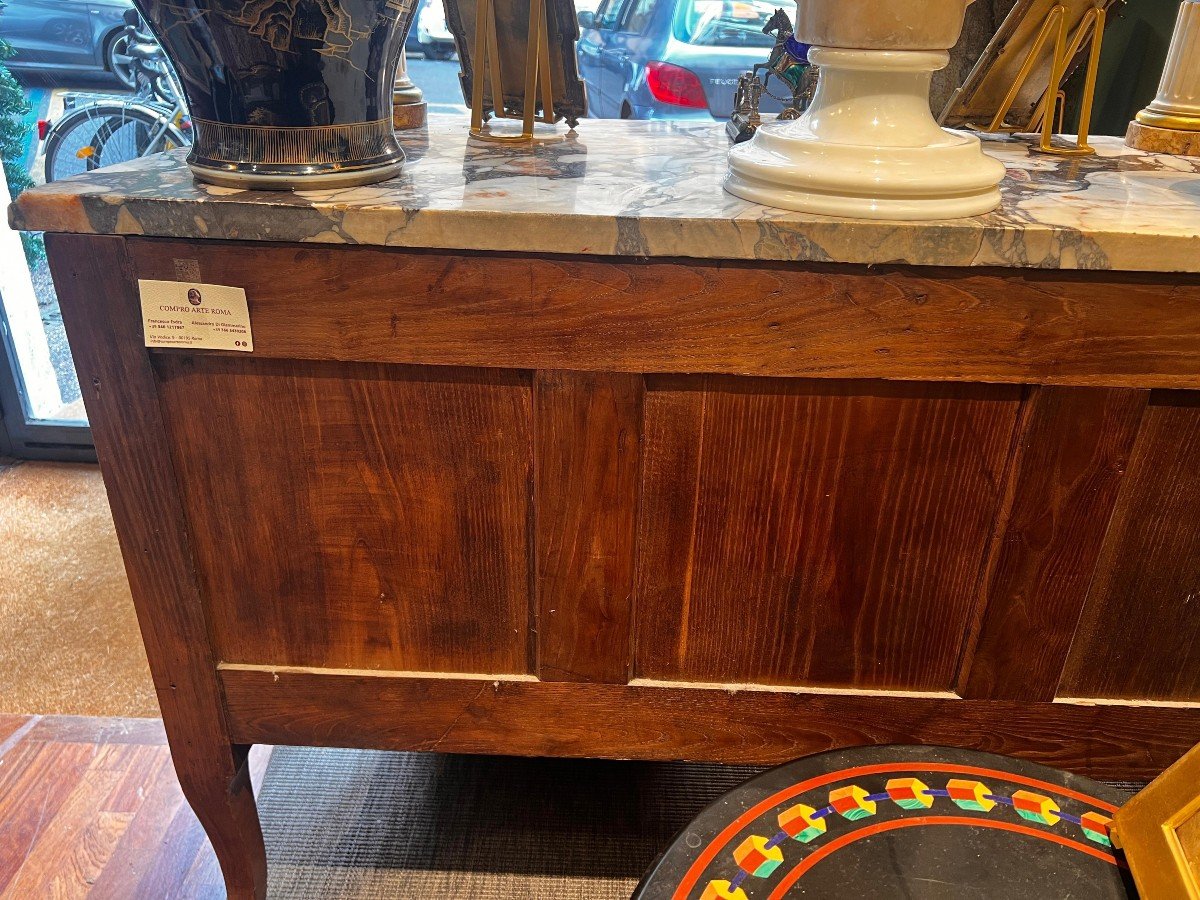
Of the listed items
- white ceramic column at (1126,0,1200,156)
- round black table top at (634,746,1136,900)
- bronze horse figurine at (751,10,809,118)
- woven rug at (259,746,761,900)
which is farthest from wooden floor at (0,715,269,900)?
white ceramic column at (1126,0,1200,156)

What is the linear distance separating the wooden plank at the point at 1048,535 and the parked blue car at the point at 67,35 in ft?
7.79

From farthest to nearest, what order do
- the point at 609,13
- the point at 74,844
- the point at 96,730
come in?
the point at 609,13, the point at 96,730, the point at 74,844

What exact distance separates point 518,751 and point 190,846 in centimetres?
66

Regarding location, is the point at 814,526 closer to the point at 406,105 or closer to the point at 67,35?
the point at 406,105

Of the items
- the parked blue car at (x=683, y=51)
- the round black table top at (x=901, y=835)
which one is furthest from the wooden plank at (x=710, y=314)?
the parked blue car at (x=683, y=51)

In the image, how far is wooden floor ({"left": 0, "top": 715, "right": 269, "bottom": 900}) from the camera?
140 centimetres

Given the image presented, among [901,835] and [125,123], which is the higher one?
[125,123]

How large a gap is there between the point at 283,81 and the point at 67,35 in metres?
1.85

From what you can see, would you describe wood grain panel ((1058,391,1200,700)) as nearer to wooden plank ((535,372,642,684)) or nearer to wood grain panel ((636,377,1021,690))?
wood grain panel ((636,377,1021,690))

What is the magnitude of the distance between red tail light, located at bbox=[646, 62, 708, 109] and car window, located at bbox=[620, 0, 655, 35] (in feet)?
0.33

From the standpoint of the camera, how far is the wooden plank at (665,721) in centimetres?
116

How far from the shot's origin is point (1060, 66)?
4.14 ft

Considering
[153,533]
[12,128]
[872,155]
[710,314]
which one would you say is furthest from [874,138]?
[12,128]

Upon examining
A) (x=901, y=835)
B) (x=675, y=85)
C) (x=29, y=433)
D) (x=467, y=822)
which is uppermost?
(x=675, y=85)
